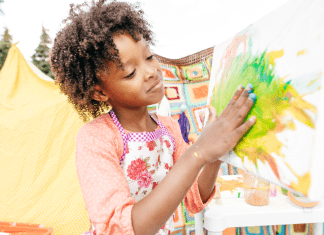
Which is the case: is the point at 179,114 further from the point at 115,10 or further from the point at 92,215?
the point at 92,215

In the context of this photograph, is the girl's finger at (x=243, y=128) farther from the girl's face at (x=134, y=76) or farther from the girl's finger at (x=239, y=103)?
the girl's face at (x=134, y=76)

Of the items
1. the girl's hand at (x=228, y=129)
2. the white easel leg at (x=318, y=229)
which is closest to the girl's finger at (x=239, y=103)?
the girl's hand at (x=228, y=129)

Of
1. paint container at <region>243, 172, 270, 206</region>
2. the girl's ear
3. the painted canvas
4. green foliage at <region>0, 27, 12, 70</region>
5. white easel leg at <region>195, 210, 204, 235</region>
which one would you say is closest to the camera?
the painted canvas

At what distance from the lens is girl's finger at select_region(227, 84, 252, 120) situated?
0.39m

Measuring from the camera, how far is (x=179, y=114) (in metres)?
1.33

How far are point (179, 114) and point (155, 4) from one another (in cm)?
91

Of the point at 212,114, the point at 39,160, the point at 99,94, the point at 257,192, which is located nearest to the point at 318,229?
the point at 257,192

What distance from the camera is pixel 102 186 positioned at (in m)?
0.43

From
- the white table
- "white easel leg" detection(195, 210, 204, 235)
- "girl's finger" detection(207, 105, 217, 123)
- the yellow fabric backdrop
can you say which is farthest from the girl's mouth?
the yellow fabric backdrop

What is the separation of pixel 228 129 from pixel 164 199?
17 cm

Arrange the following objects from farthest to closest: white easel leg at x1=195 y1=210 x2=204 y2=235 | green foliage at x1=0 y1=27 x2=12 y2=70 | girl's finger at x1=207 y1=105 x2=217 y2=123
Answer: green foliage at x1=0 y1=27 x2=12 y2=70 < white easel leg at x1=195 y1=210 x2=204 y2=235 < girl's finger at x1=207 y1=105 x2=217 y2=123

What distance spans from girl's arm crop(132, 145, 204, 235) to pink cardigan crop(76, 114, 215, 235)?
0.8 inches

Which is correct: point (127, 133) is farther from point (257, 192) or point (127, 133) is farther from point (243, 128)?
point (257, 192)

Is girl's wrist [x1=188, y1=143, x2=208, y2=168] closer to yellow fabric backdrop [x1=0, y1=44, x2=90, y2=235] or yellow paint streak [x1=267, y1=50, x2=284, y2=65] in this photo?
yellow paint streak [x1=267, y1=50, x2=284, y2=65]
